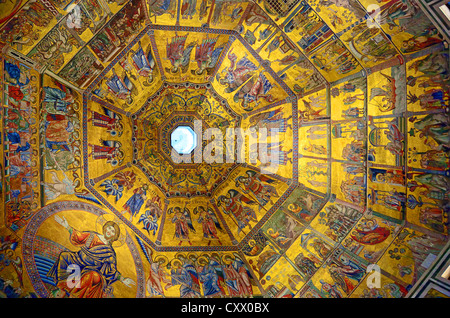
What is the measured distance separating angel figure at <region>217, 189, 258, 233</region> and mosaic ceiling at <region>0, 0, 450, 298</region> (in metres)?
0.05

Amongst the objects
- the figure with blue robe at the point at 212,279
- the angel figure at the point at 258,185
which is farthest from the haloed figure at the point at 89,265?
the angel figure at the point at 258,185

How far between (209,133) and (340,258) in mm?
7059

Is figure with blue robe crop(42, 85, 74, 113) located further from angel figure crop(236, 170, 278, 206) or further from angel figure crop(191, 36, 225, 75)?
angel figure crop(236, 170, 278, 206)

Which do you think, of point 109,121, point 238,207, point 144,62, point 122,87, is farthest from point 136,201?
point 144,62

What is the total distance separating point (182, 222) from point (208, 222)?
1049 millimetres

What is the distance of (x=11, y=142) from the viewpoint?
23.7 feet

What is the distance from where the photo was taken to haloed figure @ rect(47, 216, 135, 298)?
323 inches

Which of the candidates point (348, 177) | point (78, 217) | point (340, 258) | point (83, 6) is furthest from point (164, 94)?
point (340, 258)

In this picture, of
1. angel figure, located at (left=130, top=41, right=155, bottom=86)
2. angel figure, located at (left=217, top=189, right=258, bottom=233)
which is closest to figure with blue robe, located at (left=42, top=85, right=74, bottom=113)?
angel figure, located at (left=130, top=41, right=155, bottom=86)

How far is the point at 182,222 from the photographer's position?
34.3 ft

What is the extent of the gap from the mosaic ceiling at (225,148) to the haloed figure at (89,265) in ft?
0.14

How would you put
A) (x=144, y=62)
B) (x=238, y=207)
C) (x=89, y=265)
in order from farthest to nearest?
(x=238, y=207) → (x=144, y=62) → (x=89, y=265)

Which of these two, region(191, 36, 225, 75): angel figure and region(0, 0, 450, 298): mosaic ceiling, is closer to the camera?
region(0, 0, 450, 298): mosaic ceiling

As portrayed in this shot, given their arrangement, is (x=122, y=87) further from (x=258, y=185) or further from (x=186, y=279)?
(x=186, y=279)
